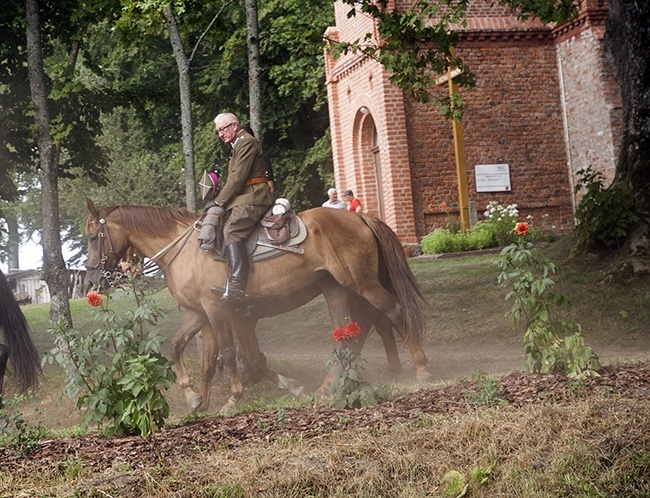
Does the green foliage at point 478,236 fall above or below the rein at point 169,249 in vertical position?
below

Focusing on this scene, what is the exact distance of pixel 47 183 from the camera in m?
13.5

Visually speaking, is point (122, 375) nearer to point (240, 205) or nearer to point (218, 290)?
point (218, 290)

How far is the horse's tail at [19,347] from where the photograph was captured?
9906mm

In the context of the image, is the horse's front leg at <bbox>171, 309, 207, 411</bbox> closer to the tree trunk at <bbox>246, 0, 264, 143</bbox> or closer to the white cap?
the white cap

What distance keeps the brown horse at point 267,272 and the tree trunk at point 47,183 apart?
316 cm

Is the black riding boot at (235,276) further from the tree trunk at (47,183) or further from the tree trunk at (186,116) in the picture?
the tree trunk at (47,183)

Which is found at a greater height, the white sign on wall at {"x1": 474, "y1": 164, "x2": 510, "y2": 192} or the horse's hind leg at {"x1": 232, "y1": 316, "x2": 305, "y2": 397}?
the white sign on wall at {"x1": 474, "y1": 164, "x2": 510, "y2": 192}

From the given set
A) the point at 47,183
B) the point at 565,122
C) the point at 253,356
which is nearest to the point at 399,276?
the point at 253,356

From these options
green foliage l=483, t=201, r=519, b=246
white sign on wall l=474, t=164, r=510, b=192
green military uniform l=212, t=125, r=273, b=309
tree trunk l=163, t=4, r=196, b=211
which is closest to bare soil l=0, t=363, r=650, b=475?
green military uniform l=212, t=125, r=273, b=309

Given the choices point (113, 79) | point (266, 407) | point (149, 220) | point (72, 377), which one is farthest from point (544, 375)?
point (113, 79)

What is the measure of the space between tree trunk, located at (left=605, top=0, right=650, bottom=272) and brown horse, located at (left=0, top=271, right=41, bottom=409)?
8431 mm

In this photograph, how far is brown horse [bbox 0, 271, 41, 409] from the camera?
9.89 metres

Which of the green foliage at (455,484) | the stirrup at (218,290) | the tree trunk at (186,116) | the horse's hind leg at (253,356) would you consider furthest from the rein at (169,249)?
the green foliage at (455,484)

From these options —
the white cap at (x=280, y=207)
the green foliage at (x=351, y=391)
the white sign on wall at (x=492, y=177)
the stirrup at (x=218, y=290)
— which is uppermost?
the white sign on wall at (x=492, y=177)
